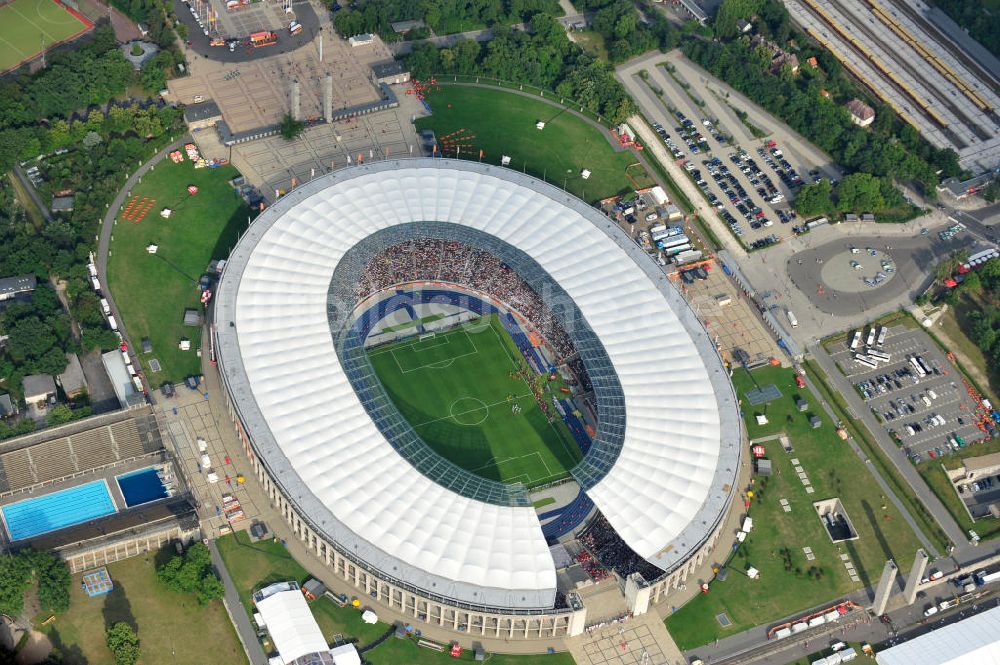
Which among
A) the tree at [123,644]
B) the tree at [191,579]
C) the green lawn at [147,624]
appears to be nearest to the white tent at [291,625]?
the green lawn at [147,624]

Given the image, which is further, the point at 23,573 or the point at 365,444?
the point at 365,444

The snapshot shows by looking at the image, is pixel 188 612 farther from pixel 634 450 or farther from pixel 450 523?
pixel 634 450

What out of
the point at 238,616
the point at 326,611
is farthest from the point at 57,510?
the point at 326,611

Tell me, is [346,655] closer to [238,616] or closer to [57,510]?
[238,616]

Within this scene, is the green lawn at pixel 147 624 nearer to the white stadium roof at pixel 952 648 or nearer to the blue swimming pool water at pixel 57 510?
the blue swimming pool water at pixel 57 510

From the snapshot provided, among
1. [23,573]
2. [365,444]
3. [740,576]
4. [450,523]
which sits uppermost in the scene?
[23,573]

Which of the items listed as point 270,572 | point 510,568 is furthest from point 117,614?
point 510,568
